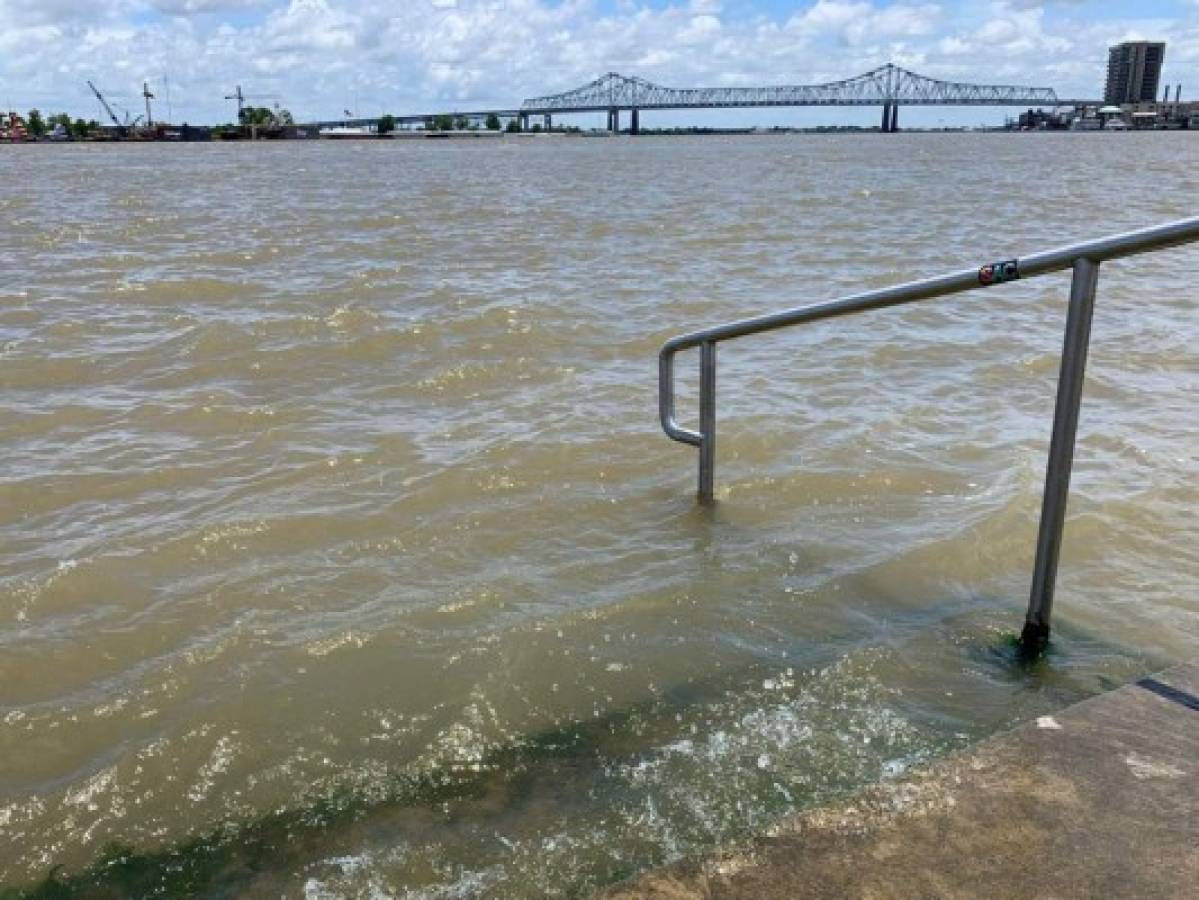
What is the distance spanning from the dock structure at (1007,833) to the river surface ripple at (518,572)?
46 centimetres

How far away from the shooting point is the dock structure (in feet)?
6.20

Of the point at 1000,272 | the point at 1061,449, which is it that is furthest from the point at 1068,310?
the point at 1061,449

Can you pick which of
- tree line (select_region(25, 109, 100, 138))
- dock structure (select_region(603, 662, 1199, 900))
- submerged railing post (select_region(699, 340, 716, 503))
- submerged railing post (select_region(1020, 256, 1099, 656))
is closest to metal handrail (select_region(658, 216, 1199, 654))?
submerged railing post (select_region(1020, 256, 1099, 656))

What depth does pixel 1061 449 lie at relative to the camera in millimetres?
2938

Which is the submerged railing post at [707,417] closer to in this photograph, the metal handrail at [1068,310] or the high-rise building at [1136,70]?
the metal handrail at [1068,310]

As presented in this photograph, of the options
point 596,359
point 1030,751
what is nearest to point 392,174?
point 596,359

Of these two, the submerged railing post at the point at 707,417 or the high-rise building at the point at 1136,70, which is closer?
the submerged railing post at the point at 707,417

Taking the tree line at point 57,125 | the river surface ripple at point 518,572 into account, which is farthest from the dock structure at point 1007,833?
the tree line at point 57,125

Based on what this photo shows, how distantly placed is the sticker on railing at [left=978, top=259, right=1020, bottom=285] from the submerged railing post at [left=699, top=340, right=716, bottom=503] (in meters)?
1.53

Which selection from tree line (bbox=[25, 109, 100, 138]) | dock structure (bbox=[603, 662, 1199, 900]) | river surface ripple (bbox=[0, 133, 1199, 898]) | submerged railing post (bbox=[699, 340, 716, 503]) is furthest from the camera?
tree line (bbox=[25, 109, 100, 138])

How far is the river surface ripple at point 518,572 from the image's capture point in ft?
8.74

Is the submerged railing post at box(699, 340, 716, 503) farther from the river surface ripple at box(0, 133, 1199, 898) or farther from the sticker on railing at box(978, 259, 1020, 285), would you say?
→ the sticker on railing at box(978, 259, 1020, 285)

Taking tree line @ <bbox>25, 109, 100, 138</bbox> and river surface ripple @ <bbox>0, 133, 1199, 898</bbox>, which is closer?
river surface ripple @ <bbox>0, 133, 1199, 898</bbox>

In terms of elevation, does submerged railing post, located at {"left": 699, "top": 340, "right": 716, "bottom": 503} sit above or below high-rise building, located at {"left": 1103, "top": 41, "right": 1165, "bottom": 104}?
below
